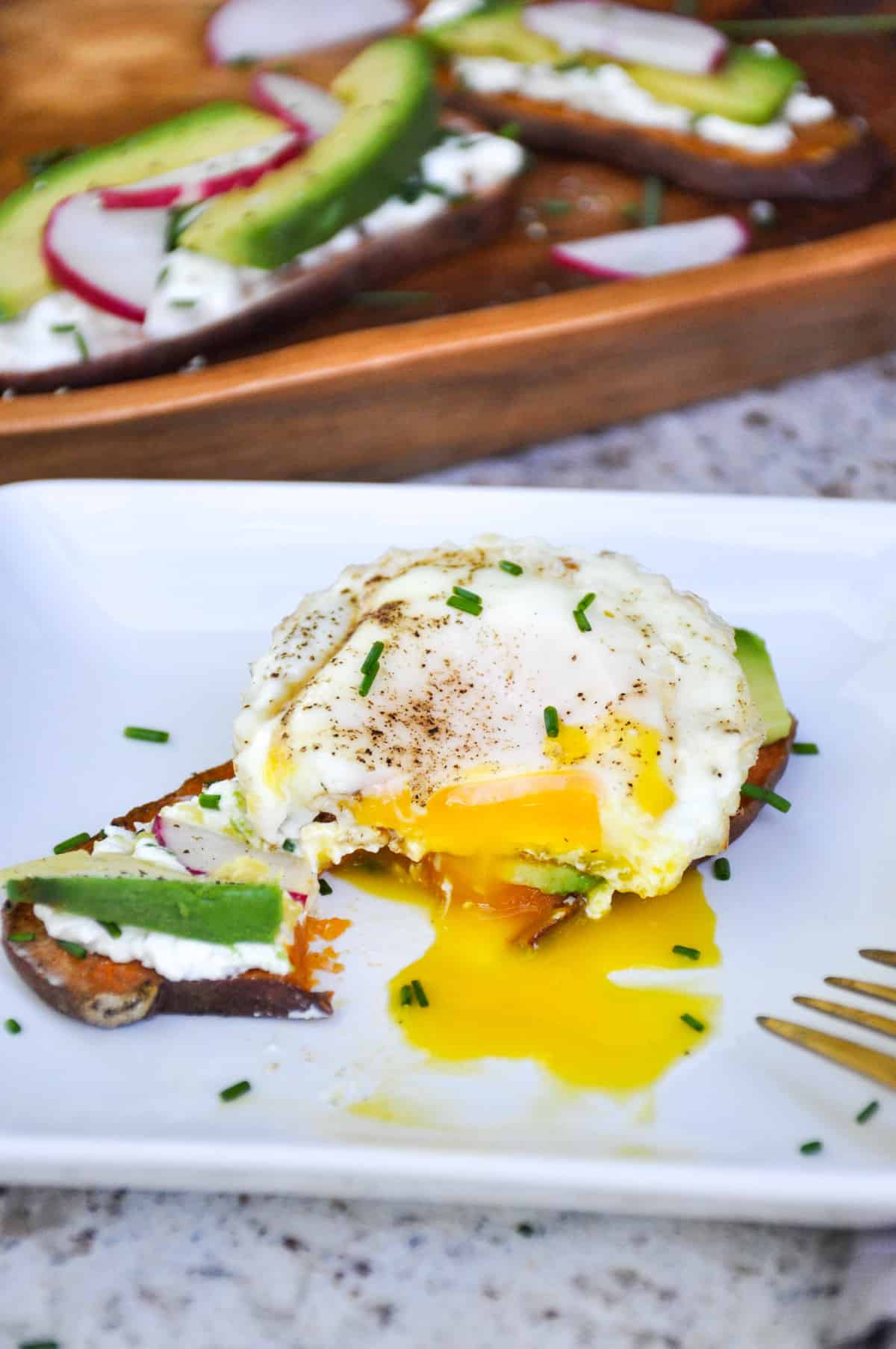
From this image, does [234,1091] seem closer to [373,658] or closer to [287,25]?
[373,658]

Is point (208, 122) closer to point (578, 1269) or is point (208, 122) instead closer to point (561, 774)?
point (561, 774)

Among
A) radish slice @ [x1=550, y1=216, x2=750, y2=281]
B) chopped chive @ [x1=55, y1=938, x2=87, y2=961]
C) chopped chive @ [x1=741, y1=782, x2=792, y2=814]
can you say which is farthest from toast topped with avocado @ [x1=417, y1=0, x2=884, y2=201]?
chopped chive @ [x1=55, y1=938, x2=87, y2=961]

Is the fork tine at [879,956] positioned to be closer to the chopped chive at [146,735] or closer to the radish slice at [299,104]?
the chopped chive at [146,735]

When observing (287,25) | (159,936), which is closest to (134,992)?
(159,936)

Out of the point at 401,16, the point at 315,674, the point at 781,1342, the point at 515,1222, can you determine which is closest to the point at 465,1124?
the point at 515,1222

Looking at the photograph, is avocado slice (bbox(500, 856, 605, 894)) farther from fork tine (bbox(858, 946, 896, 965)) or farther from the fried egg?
fork tine (bbox(858, 946, 896, 965))
